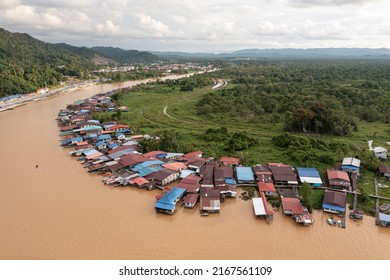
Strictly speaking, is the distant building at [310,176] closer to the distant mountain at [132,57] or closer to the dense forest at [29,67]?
the dense forest at [29,67]

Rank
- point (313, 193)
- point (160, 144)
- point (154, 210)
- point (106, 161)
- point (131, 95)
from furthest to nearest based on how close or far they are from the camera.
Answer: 1. point (131, 95)
2. point (160, 144)
3. point (106, 161)
4. point (313, 193)
5. point (154, 210)

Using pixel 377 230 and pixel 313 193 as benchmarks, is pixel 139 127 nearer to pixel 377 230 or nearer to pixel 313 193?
pixel 313 193

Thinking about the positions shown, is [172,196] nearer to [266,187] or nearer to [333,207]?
[266,187]

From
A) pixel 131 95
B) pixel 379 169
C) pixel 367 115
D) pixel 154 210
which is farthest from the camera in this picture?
pixel 131 95

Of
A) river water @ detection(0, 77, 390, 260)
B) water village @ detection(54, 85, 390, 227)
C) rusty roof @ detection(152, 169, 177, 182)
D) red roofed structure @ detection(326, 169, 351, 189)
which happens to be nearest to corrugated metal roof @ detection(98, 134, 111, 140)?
water village @ detection(54, 85, 390, 227)

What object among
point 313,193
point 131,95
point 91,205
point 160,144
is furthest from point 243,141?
point 131,95

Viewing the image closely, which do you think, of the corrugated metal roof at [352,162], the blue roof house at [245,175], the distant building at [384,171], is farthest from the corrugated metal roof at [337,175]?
the blue roof house at [245,175]

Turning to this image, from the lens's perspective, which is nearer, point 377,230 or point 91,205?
point 377,230
